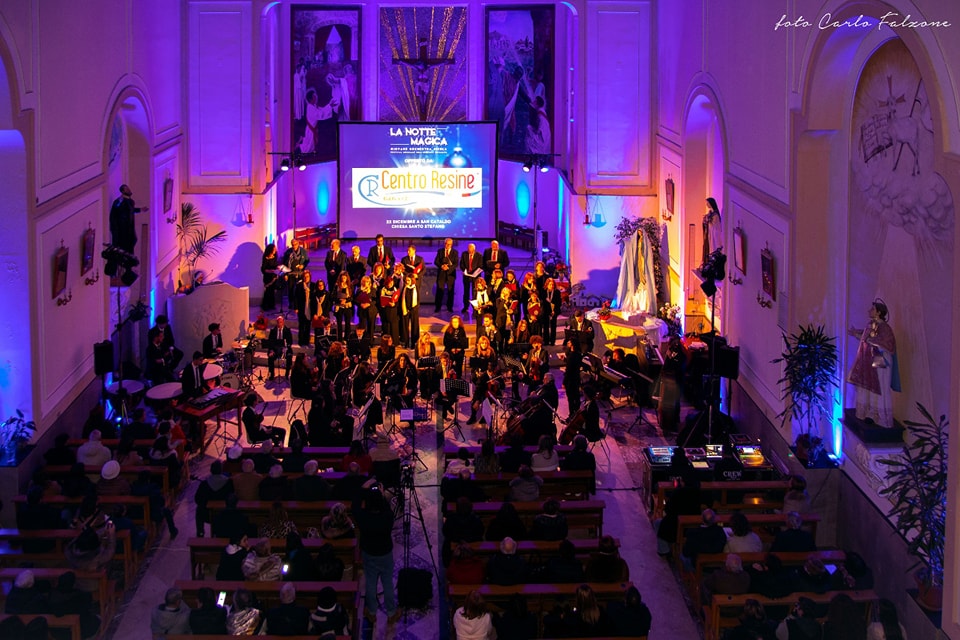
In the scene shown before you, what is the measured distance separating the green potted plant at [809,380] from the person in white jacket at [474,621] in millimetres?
4727

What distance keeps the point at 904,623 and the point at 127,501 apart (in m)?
8.48

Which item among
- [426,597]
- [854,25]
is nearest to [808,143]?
[854,25]

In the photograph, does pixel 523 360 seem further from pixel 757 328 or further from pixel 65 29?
pixel 65 29

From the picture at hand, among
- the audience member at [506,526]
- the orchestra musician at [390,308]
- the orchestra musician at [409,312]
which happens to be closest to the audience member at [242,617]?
the audience member at [506,526]

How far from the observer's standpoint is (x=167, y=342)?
19.2 m

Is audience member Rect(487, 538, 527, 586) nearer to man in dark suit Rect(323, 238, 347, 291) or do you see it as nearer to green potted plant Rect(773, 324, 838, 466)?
green potted plant Rect(773, 324, 838, 466)

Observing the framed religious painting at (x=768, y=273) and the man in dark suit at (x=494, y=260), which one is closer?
the framed religious painting at (x=768, y=273)

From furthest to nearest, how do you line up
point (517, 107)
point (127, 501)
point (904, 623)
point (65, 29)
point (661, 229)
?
point (517, 107)
point (661, 229)
point (65, 29)
point (127, 501)
point (904, 623)

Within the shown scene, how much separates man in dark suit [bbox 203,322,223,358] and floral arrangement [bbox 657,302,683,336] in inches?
304

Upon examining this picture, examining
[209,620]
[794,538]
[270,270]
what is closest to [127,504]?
[209,620]

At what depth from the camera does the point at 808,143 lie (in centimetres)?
1427

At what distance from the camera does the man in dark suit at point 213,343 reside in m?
19.6

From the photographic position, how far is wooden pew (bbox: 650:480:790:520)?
45.9 ft

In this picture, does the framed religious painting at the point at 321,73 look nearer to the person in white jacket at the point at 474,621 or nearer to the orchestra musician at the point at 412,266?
the orchestra musician at the point at 412,266
